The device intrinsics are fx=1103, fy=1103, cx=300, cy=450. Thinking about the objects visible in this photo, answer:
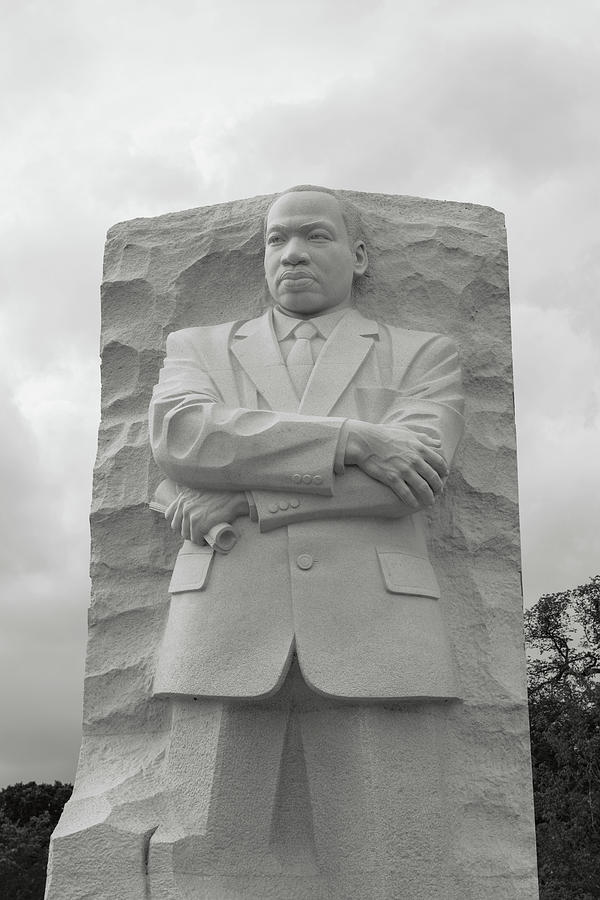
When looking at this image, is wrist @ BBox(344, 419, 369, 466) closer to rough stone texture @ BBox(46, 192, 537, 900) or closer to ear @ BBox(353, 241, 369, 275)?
rough stone texture @ BBox(46, 192, 537, 900)

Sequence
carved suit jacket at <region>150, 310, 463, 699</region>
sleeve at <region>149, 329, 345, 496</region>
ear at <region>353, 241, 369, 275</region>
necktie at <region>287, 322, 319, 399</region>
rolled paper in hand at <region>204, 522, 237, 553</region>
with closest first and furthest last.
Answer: carved suit jacket at <region>150, 310, 463, 699</region> < sleeve at <region>149, 329, 345, 496</region> < rolled paper in hand at <region>204, 522, 237, 553</region> < necktie at <region>287, 322, 319, 399</region> < ear at <region>353, 241, 369, 275</region>

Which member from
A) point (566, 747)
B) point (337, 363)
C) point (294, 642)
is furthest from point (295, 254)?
point (566, 747)

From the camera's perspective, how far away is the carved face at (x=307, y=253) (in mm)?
5176

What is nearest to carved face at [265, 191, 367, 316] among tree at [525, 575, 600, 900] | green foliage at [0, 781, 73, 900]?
tree at [525, 575, 600, 900]

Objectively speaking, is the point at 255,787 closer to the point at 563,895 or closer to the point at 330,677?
the point at 330,677

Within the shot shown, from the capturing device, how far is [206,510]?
15.3 ft

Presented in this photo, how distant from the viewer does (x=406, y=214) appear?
592 cm

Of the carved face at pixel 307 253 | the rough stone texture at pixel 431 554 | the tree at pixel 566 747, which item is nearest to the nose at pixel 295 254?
the carved face at pixel 307 253

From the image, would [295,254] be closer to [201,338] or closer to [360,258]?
[360,258]

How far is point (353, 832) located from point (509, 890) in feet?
2.85

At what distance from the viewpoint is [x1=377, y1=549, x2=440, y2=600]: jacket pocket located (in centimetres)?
452

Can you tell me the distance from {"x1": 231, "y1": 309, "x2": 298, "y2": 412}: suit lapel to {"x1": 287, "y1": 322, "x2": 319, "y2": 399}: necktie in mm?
41

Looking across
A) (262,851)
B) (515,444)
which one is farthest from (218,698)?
(515,444)

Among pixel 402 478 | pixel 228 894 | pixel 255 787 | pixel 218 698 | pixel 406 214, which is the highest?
pixel 406 214
